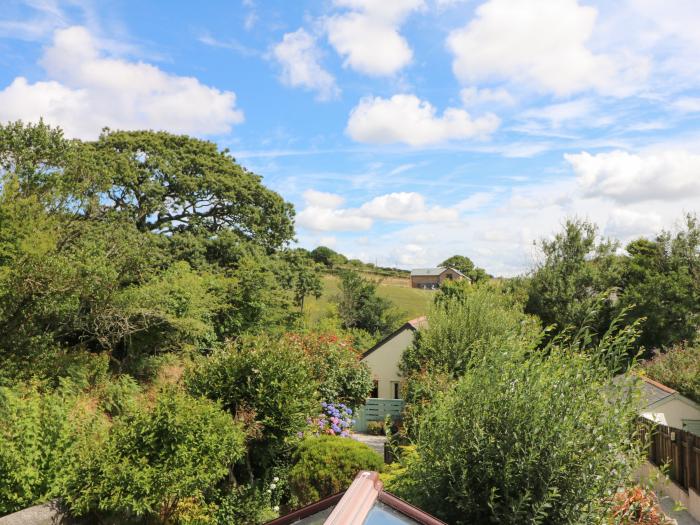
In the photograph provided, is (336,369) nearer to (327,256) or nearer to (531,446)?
(531,446)

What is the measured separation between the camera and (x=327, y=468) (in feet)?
25.5

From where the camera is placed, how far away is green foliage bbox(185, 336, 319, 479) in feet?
29.2

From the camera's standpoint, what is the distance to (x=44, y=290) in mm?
12398

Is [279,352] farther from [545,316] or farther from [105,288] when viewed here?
[545,316]

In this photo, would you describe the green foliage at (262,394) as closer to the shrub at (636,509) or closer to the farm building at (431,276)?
the shrub at (636,509)

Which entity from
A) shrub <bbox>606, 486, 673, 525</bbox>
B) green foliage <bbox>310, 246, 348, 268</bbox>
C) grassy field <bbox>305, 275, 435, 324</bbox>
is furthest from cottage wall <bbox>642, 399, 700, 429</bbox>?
green foliage <bbox>310, 246, 348, 268</bbox>

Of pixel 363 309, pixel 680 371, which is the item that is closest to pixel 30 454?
pixel 680 371

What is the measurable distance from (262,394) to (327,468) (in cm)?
178

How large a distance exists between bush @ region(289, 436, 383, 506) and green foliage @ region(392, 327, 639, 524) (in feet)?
9.71

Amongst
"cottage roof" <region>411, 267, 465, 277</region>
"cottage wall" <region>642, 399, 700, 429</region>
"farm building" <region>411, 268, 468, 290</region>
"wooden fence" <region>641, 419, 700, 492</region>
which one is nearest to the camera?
"wooden fence" <region>641, 419, 700, 492</region>

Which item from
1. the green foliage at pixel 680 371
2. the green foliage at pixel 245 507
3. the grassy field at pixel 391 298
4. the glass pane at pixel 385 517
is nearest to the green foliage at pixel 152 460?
the green foliage at pixel 245 507

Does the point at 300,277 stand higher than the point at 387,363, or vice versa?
the point at 300,277

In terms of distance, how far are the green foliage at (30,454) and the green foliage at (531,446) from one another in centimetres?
482

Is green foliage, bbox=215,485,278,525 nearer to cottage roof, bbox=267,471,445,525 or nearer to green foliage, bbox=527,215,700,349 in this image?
cottage roof, bbox=267,471,445,525
